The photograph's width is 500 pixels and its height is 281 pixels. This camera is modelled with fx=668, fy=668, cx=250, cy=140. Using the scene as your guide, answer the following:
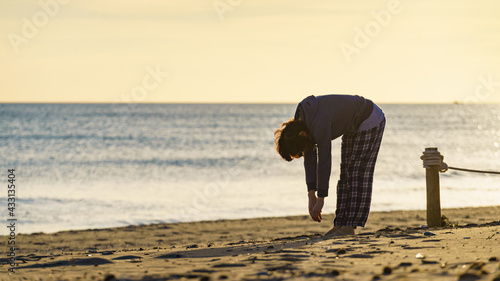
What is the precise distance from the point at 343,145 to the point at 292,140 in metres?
1.05

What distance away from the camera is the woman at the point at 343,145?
19.1 feet

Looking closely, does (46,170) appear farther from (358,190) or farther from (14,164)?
(358,190)

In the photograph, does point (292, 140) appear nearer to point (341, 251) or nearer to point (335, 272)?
point (341, 251)

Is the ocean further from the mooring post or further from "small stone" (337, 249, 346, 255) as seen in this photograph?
"small stone" (337, 249, 346, 255)

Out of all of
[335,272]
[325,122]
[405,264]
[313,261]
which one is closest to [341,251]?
[313,261]

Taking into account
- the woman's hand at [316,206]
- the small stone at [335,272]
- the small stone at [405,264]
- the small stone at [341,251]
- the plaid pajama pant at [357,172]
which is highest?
the plaid pajama pant at [357,172]

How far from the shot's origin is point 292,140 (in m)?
5.75

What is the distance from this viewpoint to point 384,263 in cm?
496

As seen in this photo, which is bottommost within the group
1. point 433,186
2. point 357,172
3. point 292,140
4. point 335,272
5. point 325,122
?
point 335,272

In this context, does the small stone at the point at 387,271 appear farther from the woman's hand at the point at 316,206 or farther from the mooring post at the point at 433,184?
the mooring post at the point at 433,184

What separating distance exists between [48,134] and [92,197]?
130ft

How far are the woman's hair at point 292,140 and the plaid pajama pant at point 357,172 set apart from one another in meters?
0.85

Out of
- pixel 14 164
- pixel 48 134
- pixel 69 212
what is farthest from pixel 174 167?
pixel 48 134

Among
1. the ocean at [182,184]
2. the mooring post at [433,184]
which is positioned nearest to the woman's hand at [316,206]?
the mooring post at [433,184]
